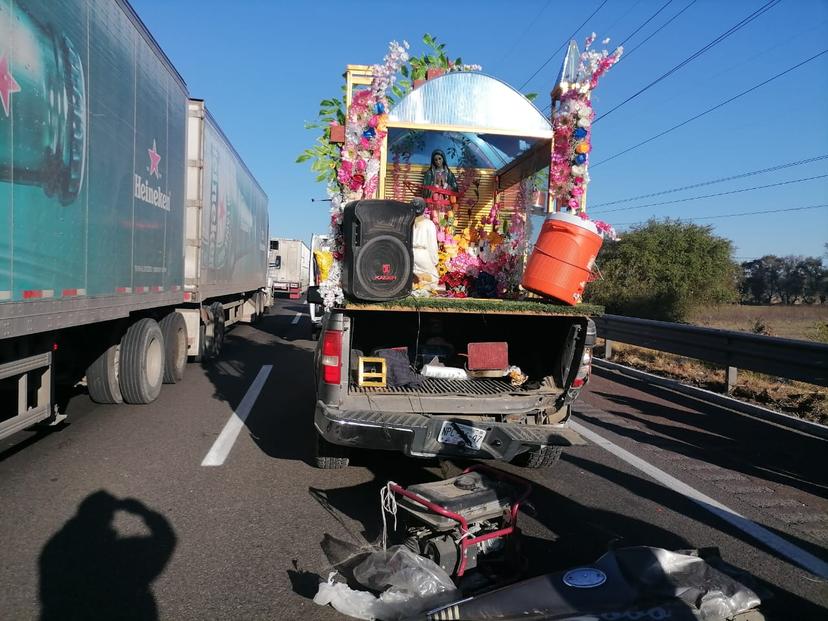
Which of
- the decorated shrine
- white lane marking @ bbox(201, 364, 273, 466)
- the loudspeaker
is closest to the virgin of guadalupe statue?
the decorated shrine

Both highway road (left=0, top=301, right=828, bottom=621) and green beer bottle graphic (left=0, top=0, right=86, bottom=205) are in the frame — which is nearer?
highway road (left=0, top=301, right=828, bottom=621)

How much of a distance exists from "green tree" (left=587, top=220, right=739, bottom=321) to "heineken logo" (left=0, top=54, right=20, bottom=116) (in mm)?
22738

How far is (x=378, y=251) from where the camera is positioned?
202 inches

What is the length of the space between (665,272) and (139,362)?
921 inches

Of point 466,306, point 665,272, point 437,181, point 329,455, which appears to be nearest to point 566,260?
point 466,306

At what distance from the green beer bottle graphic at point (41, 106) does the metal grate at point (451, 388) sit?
9.41 ft

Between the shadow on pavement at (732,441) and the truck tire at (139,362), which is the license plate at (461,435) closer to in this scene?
the shadow on pavement at (732,441)

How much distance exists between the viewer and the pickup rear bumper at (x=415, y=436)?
4.38m

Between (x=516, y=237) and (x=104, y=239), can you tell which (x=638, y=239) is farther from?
(x=104, y=239)

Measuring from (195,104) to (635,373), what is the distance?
9168mm

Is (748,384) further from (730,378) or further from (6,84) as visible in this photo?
(6,84)

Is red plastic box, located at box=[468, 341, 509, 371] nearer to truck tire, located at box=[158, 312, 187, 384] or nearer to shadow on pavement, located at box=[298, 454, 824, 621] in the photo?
shadow on pavement, located at box=[298, 454, 824, 621]

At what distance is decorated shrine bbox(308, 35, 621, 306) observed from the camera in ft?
20.2

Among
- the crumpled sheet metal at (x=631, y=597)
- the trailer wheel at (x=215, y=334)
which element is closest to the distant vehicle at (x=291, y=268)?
the trailer wheel at (x=215, y=334)
